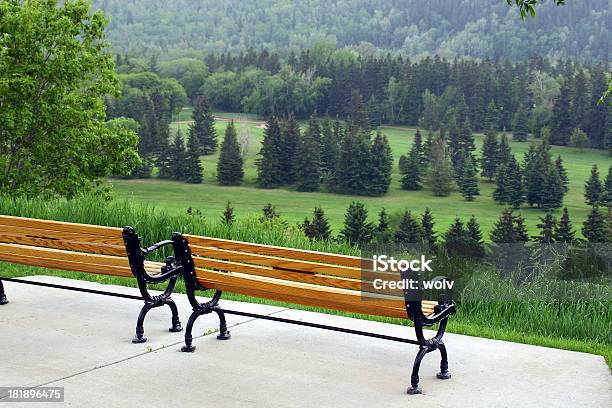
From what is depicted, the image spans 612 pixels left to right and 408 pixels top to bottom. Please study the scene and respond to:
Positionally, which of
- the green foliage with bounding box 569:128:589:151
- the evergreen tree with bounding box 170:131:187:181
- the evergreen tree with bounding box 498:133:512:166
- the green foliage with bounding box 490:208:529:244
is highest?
the green foliage with bounding box 569:128:589:151

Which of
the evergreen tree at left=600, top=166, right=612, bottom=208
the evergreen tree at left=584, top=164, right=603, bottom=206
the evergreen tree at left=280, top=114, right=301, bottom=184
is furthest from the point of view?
the evergreen tree at left=280, top=114, right=301, bottom=184

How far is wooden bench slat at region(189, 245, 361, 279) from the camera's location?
4.21 m

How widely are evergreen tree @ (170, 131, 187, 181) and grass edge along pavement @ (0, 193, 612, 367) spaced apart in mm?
96068

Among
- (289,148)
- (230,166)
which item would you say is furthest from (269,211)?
(289,148)

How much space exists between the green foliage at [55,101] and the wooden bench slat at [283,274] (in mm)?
22345

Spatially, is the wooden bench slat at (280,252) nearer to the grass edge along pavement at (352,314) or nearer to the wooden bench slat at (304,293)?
the wooden bench slat at (304,293)

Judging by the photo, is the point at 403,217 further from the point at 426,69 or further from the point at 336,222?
the point at 426,69

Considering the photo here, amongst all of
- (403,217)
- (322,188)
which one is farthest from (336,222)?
(322,188)

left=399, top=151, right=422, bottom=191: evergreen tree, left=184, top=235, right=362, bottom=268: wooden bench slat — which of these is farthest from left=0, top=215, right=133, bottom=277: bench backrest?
left=399, top=151, right=422, bottom=191: evergreen tree

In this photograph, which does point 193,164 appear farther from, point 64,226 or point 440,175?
point 64,226

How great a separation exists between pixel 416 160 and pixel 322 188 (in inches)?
501

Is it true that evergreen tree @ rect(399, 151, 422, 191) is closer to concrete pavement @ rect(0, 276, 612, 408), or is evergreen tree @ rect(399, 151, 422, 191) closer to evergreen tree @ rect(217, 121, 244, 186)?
evergreen tree @ rect(217, 121, 244, 186)

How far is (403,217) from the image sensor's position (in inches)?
3625

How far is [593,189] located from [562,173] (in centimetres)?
591
